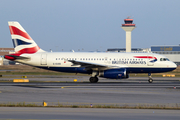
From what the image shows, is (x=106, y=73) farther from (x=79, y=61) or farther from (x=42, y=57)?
(x=42, y=57)

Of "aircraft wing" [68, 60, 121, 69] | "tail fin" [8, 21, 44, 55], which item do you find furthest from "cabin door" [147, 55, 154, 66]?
"tail fin" [8, 21, 44, 55]

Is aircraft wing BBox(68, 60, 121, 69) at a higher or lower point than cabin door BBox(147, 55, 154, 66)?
lower

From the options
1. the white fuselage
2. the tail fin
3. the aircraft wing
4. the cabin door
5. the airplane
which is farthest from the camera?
the tail fin

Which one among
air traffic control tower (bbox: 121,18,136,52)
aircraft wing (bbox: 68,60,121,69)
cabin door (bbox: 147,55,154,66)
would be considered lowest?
aircraft wing (bbox: 68,60,121,69)

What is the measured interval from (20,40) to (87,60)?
1063 centimetres

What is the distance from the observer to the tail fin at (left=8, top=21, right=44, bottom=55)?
134ft

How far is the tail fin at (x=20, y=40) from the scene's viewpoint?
4084 cm

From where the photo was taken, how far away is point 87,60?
3978cm

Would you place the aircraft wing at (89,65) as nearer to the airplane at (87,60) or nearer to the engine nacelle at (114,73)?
the airplane at (87,60)

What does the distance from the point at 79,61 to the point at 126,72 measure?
716 cm

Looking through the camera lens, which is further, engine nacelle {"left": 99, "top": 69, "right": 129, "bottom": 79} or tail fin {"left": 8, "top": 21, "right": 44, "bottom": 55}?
tail fin {"left": 8, "top": 21, "right": 44, "bottom": 55}

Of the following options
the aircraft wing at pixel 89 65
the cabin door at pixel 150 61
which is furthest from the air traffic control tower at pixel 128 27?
the aircraft wing at pixel 89 65

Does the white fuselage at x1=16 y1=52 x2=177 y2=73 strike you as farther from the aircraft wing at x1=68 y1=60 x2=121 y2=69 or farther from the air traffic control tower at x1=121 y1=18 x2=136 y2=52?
the air traffic control tower at x1=121 y1=18 x2=136 y2=52

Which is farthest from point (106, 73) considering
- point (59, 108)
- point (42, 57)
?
point (59, 108)
